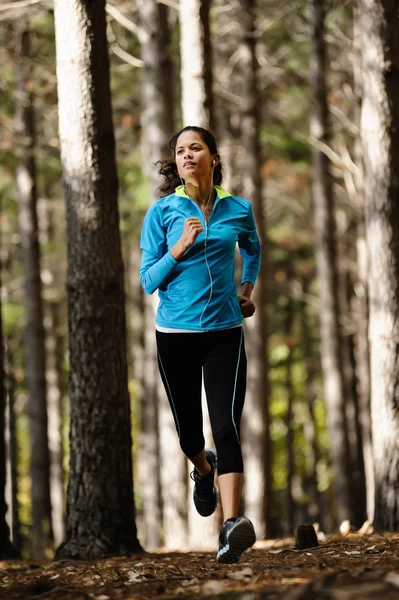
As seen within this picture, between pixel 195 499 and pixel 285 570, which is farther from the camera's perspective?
pixel 195 499

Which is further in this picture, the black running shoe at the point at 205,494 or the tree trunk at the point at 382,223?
the tree trunk at the point at 382,223

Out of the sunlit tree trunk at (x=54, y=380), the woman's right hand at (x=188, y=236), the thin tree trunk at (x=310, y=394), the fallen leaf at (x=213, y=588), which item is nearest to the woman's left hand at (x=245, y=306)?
the woman's right hand at (x=188, y=236)

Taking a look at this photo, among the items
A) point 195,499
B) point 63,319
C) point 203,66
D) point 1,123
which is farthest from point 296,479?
point 195,499

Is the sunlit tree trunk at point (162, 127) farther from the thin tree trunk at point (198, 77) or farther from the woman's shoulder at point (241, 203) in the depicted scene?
the woman's shoulder at point (241, 203)

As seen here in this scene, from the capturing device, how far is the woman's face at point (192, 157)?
561 centimetres

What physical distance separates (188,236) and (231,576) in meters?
1.93

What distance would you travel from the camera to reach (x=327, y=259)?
15.1m

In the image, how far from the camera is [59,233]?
77.7ft

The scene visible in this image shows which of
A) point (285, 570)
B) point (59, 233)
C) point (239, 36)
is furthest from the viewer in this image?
point (59, 233)

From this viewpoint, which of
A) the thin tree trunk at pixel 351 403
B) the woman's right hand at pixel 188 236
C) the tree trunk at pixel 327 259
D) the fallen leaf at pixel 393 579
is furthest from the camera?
the thin tree trunk at pixel 351 403

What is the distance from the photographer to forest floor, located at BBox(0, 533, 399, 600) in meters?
3.76

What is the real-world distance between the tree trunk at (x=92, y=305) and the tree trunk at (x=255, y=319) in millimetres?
6865

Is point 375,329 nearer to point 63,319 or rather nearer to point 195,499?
point 195,499

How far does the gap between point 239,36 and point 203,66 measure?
4863 mm
